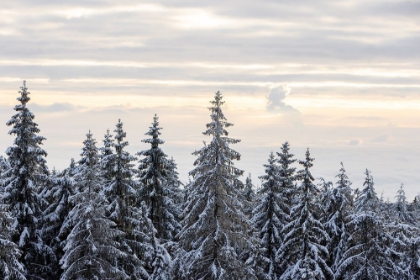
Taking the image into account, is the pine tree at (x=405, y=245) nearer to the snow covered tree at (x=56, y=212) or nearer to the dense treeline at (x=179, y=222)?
the dense treeline at (x=179, y=222)

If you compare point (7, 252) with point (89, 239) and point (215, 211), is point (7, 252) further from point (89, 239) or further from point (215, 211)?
point (215, 211)

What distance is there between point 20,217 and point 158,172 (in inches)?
411

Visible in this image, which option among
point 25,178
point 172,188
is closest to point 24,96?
point 25,178

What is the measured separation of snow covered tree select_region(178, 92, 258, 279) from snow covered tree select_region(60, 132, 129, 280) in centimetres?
440

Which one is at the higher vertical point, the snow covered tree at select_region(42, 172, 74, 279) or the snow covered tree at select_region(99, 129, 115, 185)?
the snow covered tree at select_region(99, 129, 115, 185)

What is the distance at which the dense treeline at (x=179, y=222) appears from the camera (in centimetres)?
2544

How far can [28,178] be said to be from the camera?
30484 millimetres

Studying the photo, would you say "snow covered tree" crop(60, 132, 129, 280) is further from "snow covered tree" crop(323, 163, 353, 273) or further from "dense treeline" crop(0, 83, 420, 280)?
"snow covered tree" crop(323, 163, 353, 273)

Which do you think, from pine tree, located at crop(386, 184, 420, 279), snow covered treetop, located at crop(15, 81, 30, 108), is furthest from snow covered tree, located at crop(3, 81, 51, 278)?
pine tree, located at crop(386, 184, 420, 279)

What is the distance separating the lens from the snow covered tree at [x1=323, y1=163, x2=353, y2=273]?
37.0 m

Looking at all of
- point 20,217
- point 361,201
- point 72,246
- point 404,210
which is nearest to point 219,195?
point 72,246

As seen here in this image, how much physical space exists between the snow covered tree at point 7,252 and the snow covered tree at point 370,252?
20.7m

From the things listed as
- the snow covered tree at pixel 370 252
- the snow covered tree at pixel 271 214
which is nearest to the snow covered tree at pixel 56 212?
the snow covered tree at pixel 271 214

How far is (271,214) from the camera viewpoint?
36.1 m
